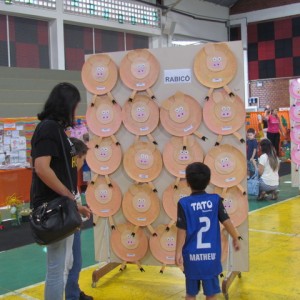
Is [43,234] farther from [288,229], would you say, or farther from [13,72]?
[13,72]

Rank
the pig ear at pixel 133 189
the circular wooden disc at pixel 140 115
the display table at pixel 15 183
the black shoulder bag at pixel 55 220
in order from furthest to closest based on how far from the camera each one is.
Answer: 1. the display table at pixel 15 183
2. the pig ear at pixel 133 189
3. the circular wooden disc at pixel 140 115
4. the black shoulder bag at pixel 55 220

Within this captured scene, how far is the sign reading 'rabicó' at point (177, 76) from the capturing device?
379 cm

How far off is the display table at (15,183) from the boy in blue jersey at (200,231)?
526 centimetres

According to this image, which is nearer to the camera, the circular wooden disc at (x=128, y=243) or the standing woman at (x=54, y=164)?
the standing woman at (x=54, y=164)

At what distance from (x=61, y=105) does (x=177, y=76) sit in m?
1.28

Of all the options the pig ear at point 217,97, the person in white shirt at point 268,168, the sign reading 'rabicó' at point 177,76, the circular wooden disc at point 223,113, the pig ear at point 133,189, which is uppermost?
the sign reading 'rabicó' at point 177,76

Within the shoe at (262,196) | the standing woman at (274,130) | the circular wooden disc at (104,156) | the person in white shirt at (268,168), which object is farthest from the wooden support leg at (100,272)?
the standing woman at (274,130)

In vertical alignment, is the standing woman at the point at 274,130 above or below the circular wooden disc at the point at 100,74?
below

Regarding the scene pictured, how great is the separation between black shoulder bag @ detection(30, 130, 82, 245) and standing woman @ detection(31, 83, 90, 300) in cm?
6

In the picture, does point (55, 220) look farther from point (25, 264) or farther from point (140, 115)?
point (25, 264)

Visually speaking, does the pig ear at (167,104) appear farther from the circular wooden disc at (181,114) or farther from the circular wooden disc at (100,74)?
the circular wooden disc at (100,74)

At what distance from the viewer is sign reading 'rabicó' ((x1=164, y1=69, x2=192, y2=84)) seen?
379 cm

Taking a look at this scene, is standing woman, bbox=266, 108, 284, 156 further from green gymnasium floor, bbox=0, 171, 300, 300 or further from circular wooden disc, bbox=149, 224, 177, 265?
circular wooden disc, bbox=149, 224, 177, 265

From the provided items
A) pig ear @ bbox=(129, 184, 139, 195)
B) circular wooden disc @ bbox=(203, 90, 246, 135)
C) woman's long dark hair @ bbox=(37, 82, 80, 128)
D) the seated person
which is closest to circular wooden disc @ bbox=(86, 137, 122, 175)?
pig ear @ bbox=(129, 184, 139, 195)
